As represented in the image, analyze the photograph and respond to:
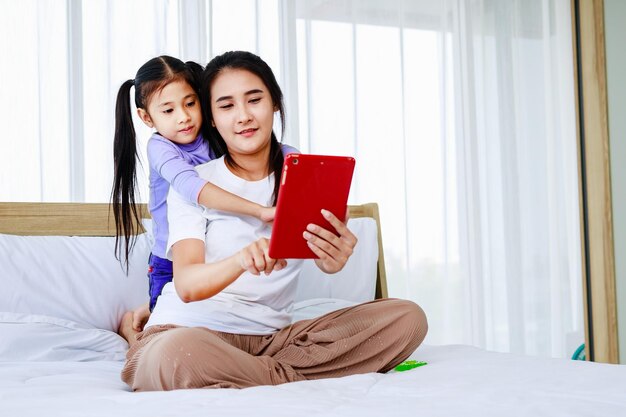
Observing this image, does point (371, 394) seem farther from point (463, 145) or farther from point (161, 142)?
point (463, 145)

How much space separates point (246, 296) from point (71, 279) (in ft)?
1.81

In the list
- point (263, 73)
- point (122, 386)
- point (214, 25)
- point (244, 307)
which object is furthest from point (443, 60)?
point (122, 386)

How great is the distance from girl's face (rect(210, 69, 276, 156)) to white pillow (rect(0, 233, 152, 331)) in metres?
0.52

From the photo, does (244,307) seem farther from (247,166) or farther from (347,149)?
(347,149)

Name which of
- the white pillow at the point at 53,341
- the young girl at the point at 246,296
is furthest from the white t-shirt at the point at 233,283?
the white pillow at the point at 53,341

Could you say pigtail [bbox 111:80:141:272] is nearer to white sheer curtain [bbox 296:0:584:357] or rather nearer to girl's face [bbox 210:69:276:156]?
girl's face [bbox 210:69:276:156]

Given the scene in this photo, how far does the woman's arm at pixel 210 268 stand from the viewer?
1271 millimetres

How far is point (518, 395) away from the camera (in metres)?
1.06

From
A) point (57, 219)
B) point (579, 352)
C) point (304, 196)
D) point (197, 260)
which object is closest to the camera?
point (304, 196)

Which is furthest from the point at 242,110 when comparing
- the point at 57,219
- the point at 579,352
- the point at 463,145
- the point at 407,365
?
the point at 579,352

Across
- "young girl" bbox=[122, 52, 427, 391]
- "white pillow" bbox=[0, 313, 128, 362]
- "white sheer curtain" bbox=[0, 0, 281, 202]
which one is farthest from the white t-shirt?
"white sheer curtain" bbox=[0, 0, 281, 202]

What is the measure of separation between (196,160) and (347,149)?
120 cm

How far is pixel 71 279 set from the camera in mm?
1782

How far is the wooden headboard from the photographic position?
1927 millimetres
